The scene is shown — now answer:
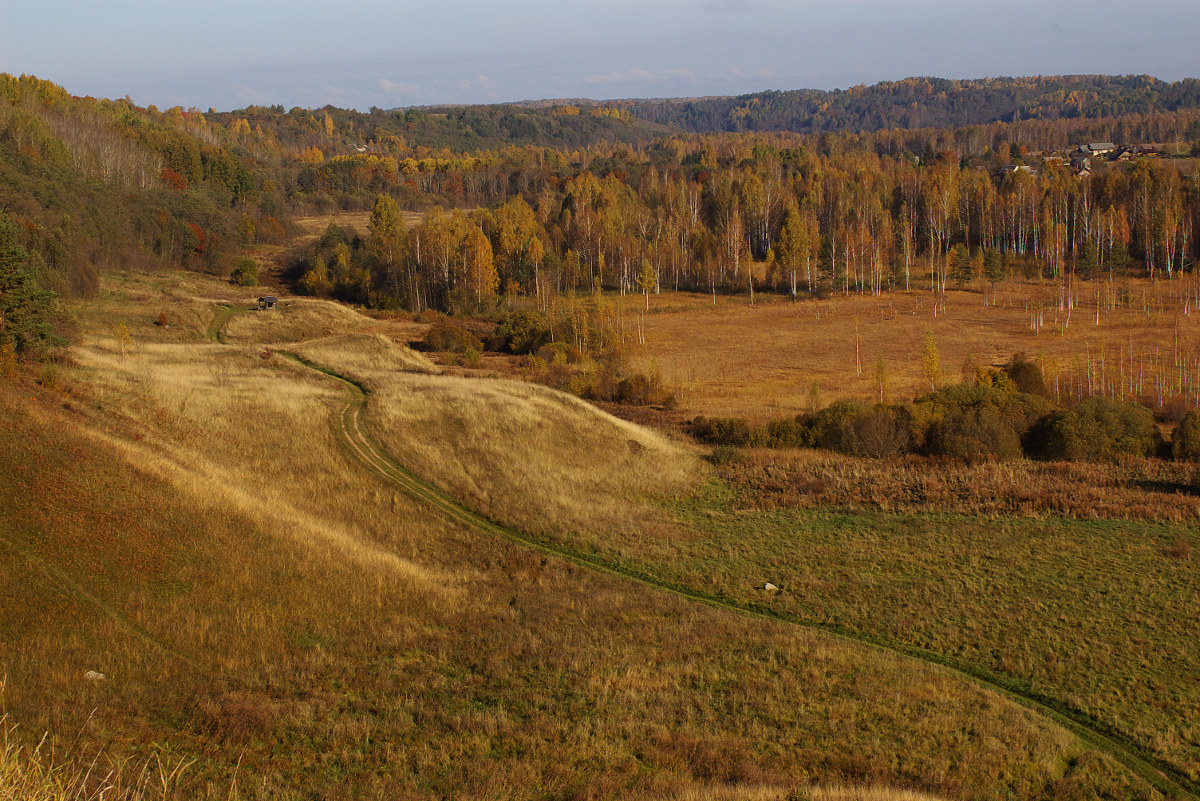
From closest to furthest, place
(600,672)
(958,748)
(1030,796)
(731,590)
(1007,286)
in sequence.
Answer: (1030,796)
(958,748)
(600,672)
(731,590)
(1007,286)

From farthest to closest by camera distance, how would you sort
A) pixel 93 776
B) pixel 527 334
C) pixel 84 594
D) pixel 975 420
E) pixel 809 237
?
pixel 809 237, pixel 527 334, pixel 975 420, pixel 84 594, pixel 93 776

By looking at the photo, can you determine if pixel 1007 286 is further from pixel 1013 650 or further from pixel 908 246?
pixel 1013 650

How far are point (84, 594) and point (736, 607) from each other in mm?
14684

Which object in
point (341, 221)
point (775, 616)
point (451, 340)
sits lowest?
point (775, 616)

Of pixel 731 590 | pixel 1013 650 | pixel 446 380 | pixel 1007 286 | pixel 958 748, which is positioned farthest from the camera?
pixel 1007 286

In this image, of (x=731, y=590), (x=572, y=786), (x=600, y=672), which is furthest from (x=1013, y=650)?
(x=572, y=786)

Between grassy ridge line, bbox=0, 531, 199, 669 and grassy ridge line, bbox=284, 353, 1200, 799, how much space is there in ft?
36.6

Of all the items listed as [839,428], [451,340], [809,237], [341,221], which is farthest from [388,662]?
[341,221]

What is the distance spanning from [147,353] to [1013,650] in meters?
44.8

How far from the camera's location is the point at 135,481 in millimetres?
22078

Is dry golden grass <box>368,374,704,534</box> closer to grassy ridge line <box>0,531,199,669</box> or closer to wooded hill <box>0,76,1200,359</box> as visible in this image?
grassy ridge line <box>0,531,199,669</box>

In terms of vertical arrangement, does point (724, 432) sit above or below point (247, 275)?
→ below

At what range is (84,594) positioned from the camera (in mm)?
16578

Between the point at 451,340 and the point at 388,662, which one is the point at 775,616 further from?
the point at 451,340
